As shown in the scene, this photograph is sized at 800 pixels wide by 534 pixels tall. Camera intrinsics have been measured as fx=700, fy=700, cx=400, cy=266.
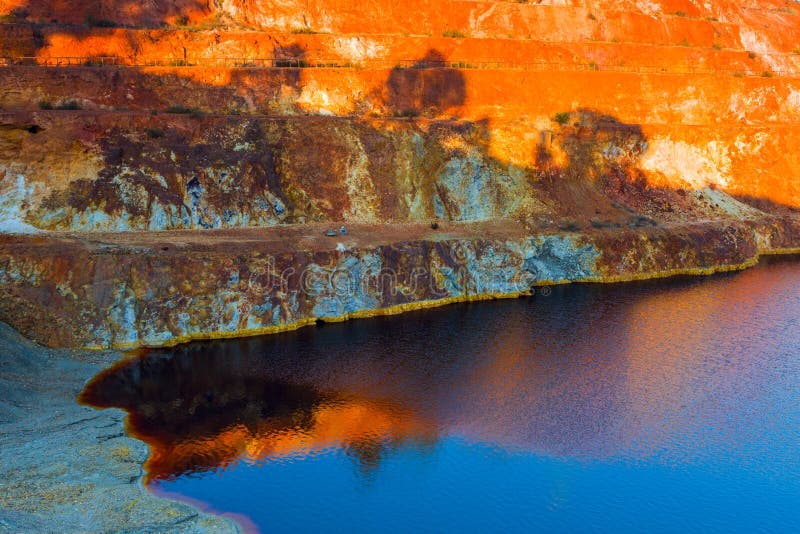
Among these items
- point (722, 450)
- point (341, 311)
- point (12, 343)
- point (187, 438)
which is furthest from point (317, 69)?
point (722, 450)

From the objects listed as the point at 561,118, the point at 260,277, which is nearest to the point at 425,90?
the point at 561,118

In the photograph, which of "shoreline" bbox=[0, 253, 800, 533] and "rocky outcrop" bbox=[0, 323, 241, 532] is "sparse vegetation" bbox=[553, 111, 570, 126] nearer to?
"shoreline" bbox=[0, 253, 800, 533]

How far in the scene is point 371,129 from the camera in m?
56.3

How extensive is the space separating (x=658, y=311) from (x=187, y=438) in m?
31.2

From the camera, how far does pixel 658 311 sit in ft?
150

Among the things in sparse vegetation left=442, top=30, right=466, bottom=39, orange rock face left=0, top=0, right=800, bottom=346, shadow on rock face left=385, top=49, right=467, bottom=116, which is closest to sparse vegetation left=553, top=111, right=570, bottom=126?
orange rock face left=0, top=0, right=800, bottom=346

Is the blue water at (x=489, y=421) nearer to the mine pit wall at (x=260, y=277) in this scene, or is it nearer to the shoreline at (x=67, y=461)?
the shoreline at (x=67, y=461)

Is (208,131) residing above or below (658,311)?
above

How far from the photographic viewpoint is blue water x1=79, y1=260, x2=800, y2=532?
2331 centimetres

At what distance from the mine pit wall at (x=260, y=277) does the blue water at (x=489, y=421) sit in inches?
80.5

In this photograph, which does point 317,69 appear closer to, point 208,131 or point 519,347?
point 208,131

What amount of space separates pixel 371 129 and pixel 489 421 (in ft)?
107

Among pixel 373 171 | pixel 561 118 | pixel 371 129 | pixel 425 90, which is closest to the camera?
pixel 373 171

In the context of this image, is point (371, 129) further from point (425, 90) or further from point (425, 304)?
point (425, 304)
